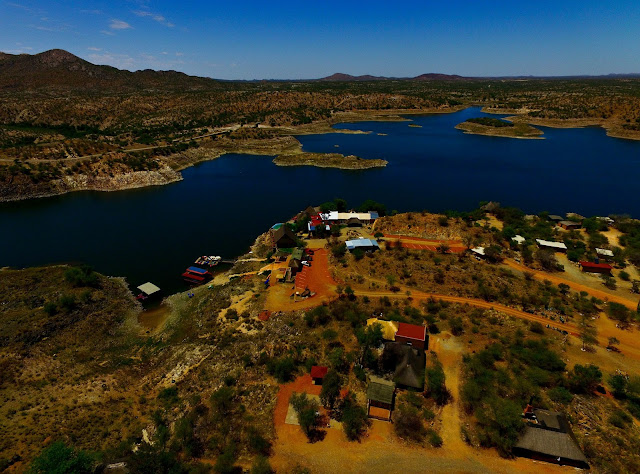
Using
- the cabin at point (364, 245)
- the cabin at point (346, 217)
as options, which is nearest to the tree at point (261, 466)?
the cabin at point (364, 245)

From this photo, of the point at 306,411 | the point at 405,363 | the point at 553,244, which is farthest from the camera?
the point at 553,244

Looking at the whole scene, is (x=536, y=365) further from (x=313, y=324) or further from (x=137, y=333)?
(x=137, y=333)

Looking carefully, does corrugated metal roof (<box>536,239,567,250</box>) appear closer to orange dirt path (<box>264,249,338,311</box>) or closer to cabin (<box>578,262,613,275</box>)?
cabin (<box>578,262,613,275</box>)

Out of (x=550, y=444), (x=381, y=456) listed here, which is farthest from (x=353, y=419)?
(x=550, y=444)

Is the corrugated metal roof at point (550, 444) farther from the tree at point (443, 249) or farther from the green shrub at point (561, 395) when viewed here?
the tree at point (443, 249)

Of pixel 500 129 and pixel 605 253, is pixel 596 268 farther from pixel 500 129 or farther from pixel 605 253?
pixel 500 129

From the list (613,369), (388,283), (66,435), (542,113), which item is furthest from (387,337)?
(542,113)
